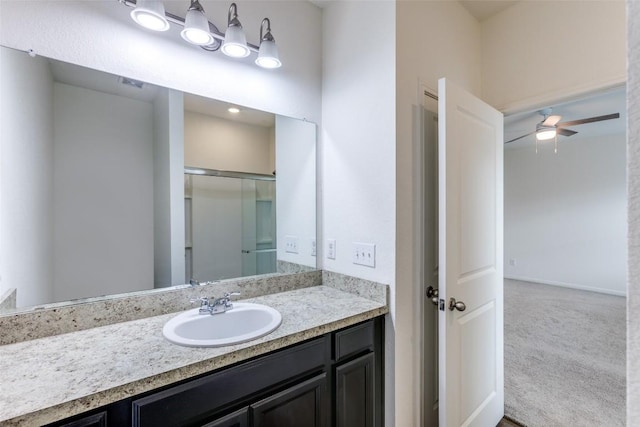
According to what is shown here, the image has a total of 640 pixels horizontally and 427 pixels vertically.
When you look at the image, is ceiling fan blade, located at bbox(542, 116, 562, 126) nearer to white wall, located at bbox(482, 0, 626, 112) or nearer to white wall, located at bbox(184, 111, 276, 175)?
white wall, located at bbox(482, 0, 626, 112)

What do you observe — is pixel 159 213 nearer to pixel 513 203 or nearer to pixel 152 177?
pixel 152 177

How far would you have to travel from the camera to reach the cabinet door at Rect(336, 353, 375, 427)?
50.9 inches

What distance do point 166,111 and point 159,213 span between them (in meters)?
0.50

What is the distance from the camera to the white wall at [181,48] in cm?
112

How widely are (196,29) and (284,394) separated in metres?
1.54

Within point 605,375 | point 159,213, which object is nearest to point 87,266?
point 159,213

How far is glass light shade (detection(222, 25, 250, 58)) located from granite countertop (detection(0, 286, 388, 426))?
4.21 feet

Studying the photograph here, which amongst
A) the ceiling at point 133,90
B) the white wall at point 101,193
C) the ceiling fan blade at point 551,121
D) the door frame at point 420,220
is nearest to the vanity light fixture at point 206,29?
the ceiling at point 133,90

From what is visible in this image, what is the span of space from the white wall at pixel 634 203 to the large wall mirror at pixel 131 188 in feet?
5.00

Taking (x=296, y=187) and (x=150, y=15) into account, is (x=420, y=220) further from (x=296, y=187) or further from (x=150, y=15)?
(x=150, y=15)

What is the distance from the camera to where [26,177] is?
1.12m

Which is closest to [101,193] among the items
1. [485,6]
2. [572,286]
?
[485,6]

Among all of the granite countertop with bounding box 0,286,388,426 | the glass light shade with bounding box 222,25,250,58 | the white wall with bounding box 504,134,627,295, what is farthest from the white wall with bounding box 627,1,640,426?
the white wall with bounding box 504,134,627,295

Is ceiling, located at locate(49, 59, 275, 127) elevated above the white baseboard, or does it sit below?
above
